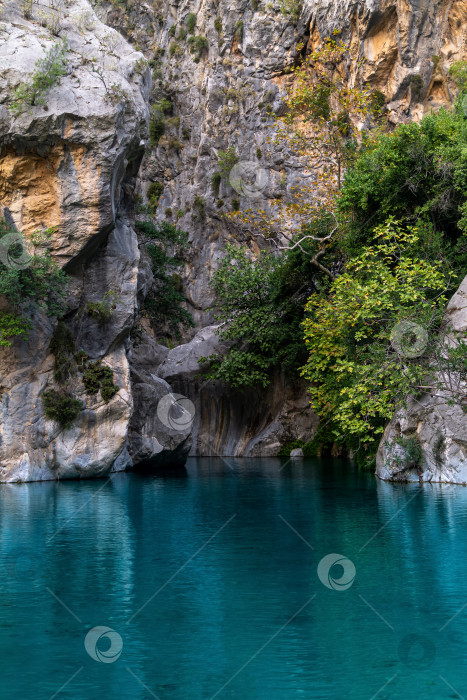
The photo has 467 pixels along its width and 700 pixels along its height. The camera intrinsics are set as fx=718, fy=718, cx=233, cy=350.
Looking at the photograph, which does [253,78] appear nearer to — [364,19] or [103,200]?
[364,19]

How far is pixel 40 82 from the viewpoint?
78.7 ft

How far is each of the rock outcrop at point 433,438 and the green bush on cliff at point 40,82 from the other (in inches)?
590

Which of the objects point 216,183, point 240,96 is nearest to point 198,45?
point 240,96

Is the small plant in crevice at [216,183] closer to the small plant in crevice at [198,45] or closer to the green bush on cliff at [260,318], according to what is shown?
the small plant in crevice at [198,45]

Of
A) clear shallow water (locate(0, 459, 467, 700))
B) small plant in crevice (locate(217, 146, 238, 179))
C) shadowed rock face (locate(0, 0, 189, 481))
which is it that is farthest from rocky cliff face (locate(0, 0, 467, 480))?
clear shallow water (locate(0, 459, 467, 700))

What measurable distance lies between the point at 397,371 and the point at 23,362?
12.6m

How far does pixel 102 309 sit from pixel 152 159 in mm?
29880

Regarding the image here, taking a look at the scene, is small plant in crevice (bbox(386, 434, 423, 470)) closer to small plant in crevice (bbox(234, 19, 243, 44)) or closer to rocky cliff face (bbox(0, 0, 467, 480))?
rocky cliff face (bbox(0, 0, 467, 480))

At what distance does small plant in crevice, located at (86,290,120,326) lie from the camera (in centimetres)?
2673

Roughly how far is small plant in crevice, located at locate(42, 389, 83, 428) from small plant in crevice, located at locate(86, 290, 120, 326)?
11.1 feet

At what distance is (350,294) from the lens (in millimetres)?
20828

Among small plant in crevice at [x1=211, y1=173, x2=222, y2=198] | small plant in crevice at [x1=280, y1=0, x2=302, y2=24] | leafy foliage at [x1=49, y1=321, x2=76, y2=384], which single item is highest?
small plant in crevice at [x1=280, y1=0, x2=302, y2=24]

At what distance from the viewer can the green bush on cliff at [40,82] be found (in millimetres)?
23734

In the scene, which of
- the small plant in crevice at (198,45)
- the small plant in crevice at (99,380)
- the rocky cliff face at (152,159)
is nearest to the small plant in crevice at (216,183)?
the rocky cliff face at (152,159)
